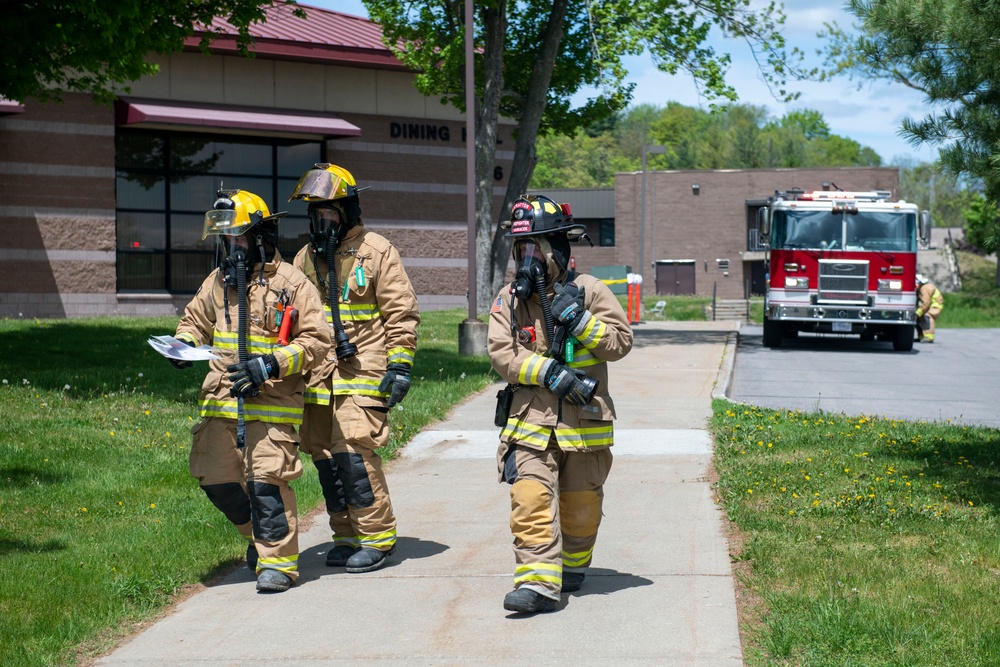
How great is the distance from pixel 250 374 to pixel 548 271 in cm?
150

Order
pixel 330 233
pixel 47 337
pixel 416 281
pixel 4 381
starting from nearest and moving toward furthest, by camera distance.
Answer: pixel 330 233
pixel 4 381
pixel 47 337
pixel 416 281

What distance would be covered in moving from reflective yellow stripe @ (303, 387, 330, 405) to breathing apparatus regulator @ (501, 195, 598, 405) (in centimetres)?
122

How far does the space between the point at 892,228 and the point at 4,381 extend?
54.1 feet

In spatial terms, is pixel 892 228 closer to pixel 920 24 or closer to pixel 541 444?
pixel 920 24

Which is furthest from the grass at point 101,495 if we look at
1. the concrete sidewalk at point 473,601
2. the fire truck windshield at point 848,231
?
the fire truck windshield at point 848,231

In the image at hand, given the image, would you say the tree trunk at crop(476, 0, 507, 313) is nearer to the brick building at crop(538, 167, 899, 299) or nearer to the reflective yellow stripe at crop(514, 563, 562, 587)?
the reflective yellow stripe at crop(514, 563, 562, 587)

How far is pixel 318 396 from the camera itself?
617 cm

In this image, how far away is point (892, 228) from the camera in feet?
73.1

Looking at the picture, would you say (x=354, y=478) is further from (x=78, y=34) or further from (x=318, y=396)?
(x=78, y=34)

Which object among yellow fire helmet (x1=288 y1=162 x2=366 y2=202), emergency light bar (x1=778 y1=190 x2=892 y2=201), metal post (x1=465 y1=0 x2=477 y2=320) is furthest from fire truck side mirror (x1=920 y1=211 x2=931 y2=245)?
yellow fire helmet (x1=288 y1=162 x2=366 y2=202)

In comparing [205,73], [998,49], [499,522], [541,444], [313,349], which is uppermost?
[205,73]

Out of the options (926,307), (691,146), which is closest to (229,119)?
(926,307)

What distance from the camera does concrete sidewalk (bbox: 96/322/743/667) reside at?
15.7ft

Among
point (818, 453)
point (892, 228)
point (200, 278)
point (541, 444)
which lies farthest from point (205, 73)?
point (541, 444)
